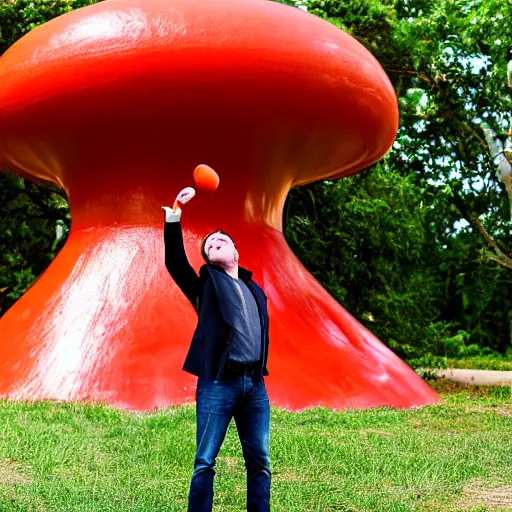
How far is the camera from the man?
123 inches

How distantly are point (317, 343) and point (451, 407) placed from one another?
4.57 ft

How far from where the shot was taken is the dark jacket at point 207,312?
10.3 ft

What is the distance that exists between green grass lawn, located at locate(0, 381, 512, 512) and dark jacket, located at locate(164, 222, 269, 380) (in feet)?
3.21

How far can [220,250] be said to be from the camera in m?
3.31

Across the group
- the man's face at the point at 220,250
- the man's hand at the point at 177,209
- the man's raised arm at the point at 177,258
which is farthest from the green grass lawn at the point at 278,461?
the man's hand at the point at 177,209

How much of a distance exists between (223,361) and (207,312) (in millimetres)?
207

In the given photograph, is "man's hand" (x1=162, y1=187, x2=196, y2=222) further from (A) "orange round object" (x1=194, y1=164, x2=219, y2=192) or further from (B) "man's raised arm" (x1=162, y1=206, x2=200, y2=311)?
(A) "orange round object" (x1=194, y1=164, x2=219, y2=192)

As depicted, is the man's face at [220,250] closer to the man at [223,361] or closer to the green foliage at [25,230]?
the man at [223,361]

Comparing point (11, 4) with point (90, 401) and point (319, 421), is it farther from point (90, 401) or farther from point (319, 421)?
point (319, 421)

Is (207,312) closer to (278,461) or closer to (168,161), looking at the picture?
(278,461)

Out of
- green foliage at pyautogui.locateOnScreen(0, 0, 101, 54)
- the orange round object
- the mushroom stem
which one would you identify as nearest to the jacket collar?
the orange round object

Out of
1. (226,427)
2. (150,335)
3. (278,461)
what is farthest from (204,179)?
(150,335)

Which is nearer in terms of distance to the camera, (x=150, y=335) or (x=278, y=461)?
(x=278, y=461)

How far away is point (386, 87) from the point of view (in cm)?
832
